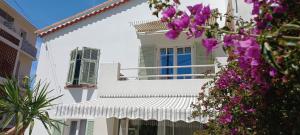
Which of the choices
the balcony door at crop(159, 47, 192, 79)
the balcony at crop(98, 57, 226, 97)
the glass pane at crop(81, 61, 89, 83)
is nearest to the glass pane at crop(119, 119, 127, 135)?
the balcony at crop(98, 57, 226, 97)

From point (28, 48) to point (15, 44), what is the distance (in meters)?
21.3

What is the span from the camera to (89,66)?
26422 millimetres

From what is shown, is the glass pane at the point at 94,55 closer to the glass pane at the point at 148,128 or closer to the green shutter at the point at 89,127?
the green shutter at the point at 89,127

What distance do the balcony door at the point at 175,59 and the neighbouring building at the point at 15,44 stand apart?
16204mm

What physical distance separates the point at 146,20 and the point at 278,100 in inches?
955

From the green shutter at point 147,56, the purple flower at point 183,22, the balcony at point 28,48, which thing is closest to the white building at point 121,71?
the green shutter at point 147,56

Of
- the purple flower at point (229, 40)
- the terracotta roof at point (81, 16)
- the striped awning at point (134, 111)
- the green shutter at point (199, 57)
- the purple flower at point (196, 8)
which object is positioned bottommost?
the striped awning at point (134, 111)

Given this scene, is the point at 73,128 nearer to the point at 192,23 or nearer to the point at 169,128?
the point at 169,128

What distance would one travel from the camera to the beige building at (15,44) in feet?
140

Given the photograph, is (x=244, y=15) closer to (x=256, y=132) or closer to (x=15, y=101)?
(x=256, y=132)

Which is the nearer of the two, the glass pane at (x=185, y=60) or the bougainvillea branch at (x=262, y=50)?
the bougainvillea branch at (x=262, y=50)

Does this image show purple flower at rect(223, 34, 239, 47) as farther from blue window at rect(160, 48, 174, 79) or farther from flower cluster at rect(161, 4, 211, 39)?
blue window at rect(160, 48, 174, 79)

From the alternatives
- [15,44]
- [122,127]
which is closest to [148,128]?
[122,127]

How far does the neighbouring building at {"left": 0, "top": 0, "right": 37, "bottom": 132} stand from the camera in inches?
1682
